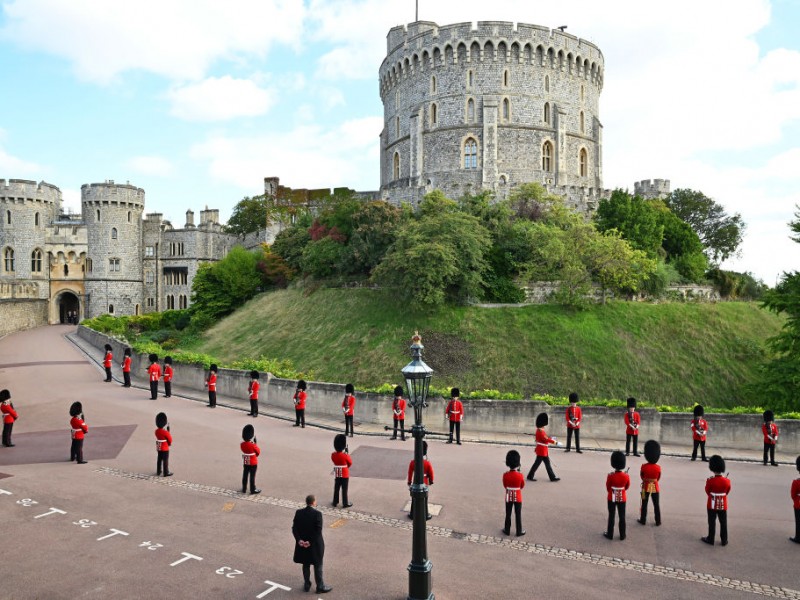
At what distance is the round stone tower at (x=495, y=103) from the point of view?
51531 mm

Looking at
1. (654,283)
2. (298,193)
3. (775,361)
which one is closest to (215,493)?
(775,361)

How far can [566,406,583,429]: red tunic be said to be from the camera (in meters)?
15.8

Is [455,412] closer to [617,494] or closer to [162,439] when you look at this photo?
[617,494]

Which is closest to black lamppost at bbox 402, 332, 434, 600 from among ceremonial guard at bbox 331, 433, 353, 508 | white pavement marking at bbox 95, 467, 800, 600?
white pavement marking at bbox 95, 467, 800, 600

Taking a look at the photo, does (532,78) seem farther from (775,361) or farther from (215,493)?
(215,493)

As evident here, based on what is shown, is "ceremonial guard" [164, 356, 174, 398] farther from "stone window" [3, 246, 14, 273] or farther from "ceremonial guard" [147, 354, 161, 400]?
"stone window" [3, 246, 14, 273]

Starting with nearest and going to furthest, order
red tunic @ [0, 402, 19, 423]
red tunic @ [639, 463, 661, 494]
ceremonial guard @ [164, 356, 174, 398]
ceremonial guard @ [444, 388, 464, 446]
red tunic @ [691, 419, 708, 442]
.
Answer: red tunic @ [639, 463, 661, 494], red tunic @ [691, 419, 708, 442], red tunic @ [0, 402, 19, 423], ceremonial guard @ [444, 388, 464, 446], ceremonial guard @ [164, 356, 174, 398]

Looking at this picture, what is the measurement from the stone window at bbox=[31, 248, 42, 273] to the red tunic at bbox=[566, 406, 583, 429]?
67284 millimetres

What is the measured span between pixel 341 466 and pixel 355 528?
1287 mm

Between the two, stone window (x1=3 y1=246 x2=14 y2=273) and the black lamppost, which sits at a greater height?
stone window (x1=3 y1=246 x2=14 y2=273)

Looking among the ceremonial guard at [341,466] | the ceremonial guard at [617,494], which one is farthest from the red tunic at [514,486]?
the ceremonial guard at [341,466]

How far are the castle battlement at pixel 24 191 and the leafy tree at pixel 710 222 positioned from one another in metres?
66.5

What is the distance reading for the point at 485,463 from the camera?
1491cm

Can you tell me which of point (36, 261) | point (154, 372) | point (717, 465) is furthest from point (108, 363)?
point (36, 261)
